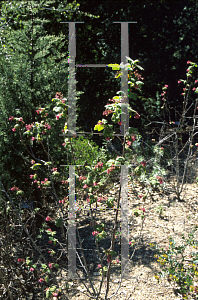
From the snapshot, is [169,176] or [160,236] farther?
[169,176]

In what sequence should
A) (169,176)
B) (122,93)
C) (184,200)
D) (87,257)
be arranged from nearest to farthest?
(122,93), (87,257), (184,200), (169,176)

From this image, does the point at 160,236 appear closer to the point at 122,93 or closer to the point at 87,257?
the point at 87,257

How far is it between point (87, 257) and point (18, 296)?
0.80 meters

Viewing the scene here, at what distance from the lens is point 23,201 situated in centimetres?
323

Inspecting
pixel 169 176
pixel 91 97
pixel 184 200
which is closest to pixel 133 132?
pixel 184 200

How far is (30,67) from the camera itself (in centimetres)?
318

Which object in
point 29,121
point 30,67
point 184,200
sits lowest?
point 184,200

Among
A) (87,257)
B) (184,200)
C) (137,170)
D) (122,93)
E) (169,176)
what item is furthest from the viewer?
(169,176)

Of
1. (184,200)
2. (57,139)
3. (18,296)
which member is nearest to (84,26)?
(57,139)

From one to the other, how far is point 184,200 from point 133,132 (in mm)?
2526

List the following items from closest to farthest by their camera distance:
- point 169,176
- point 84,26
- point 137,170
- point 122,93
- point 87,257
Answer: point 122,93 → point 137,170 → point 87,257 → point 169,176 → point 84,26

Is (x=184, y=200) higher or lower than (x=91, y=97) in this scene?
lower

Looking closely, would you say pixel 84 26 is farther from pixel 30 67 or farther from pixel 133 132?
pixel 133 132

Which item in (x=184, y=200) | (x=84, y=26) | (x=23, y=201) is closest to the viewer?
(x=23, y=201)
